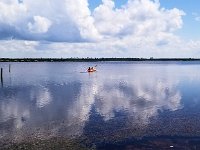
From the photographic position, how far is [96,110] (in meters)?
40.6

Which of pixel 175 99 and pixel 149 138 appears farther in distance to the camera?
pixel 175 99

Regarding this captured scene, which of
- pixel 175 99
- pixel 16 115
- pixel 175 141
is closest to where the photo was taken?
pixel 175 141

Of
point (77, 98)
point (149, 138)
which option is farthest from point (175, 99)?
point (149, 138)

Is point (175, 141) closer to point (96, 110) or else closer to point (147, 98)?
point (96, 110)

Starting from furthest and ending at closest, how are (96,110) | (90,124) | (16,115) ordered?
(96,110) < (16,115) < (90,124)

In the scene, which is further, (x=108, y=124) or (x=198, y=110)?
(x=198, y=110)

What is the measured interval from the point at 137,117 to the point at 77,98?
17.9 meters

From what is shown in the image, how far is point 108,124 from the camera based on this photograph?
32.7 m

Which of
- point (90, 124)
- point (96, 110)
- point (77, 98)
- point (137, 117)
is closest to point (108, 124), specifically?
point (90, 124)

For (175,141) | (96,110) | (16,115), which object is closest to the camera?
(175,141)

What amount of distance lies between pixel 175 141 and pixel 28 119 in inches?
647

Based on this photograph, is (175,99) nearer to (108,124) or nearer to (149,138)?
(108,124)

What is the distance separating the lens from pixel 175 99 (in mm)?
51031

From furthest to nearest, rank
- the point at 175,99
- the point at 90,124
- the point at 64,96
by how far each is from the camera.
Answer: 1. the point at 64,96
2. the point at 175,99
3. the point at 90,124
